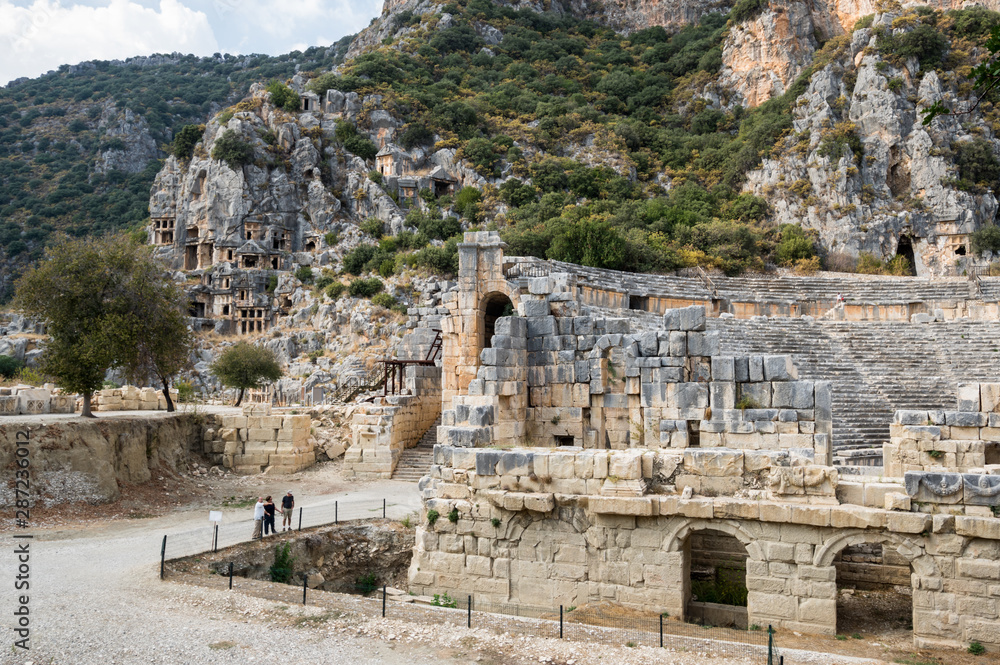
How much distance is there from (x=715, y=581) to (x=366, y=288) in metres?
30.9

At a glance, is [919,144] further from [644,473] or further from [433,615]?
[433,615]

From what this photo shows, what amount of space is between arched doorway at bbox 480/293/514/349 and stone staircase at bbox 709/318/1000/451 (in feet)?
23.8

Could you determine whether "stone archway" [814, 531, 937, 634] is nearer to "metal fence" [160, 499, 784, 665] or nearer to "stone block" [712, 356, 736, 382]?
"metal fence" [160, 499, 784, 665]

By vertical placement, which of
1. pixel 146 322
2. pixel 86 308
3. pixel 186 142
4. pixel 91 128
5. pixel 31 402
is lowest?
pixel 31 402

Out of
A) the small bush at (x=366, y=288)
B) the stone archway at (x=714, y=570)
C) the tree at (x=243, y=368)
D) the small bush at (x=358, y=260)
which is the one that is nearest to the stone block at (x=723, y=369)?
the stone archway at (x=714, y=570)

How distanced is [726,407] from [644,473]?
280 centimetres

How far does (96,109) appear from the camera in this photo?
312ft

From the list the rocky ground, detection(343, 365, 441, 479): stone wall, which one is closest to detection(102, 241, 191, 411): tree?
detection(343, 365, 441, 479): stone wall

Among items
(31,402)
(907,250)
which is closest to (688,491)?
(31,402)

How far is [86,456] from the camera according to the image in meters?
14.0

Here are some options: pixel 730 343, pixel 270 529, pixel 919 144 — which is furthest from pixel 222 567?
pixel 919 144

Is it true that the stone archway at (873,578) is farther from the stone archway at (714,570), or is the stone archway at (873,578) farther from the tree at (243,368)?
the tree at (243,368)

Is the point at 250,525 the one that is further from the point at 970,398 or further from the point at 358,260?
the point at 358,260

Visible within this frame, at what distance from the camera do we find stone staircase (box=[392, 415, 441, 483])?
18859 millimetres
